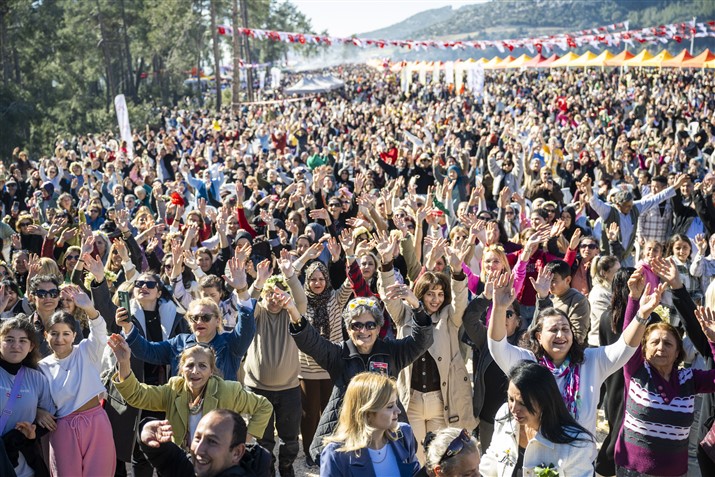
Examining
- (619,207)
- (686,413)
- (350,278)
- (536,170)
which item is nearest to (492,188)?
(536,170)

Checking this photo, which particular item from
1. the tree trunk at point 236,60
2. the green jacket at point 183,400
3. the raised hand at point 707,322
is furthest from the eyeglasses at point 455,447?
the tree trunk at point 236,60

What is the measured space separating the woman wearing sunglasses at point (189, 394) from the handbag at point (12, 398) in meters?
0.51

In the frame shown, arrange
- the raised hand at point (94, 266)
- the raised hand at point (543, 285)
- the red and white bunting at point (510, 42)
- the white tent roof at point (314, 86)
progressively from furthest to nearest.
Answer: the white tent roof at point (314, 86) < the red and white bunting at point (510, 42) < the raised hand at point (94, 266) < the raised hand at point (543, 285)

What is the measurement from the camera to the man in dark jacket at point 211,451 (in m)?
2.95

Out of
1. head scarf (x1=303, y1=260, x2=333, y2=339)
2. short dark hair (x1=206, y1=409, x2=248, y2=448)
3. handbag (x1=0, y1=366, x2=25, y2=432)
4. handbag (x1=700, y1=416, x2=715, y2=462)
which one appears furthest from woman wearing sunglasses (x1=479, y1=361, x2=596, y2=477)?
head scarf (x1=303, y1=260, x2=333, y2=339)

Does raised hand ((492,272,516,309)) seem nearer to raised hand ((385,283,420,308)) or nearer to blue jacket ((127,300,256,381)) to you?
raised hand ((385,283,420,308))

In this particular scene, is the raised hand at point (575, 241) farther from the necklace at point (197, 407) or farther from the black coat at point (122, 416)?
the necklace at point (197, 407)

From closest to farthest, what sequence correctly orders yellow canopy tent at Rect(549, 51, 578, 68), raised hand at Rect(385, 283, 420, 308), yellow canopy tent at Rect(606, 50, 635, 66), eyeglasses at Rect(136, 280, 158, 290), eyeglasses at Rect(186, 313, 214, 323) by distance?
raised hand at Rect(385, 283, 420, 308)
eyeglasses at Rect(186, 313, 214, 323)
eyeglasses at Rect(136, 280, 158, 290)
yellow canopy tent at Rect(606, 50, 635, 66)
yellow canopy tent at Rect(549, 51, 578, 68)

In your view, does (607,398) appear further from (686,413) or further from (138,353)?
(138,353)

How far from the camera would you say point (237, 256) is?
4.98 metres

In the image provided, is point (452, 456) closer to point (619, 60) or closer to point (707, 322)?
point (707, 322)

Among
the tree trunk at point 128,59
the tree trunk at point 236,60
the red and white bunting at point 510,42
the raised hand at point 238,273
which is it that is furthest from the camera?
the tree trunk at point 128,59

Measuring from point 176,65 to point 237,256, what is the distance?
47.7 metres

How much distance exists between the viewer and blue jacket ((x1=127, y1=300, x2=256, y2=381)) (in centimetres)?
443
